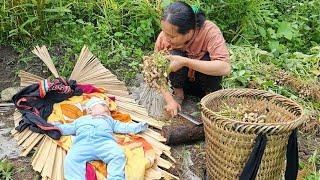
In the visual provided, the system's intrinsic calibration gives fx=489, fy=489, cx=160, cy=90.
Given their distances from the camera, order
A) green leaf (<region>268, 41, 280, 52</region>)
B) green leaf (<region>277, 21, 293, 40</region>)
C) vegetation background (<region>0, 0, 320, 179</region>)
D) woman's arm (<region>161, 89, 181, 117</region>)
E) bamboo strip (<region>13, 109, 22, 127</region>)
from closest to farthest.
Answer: bamboo strip (<region>13, 109, 22, 127</region>)
woman's arm (<region>161, 89, 181, 117</region>)
vegetation background (<region>0, 0, 320, 179</region>)
green leaf (<region>268, 41, 280, 52</region>)
green leaf (<region>277, 21, 293, 40</region>)

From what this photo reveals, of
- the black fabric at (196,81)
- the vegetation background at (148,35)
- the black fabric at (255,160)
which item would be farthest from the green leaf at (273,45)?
the black fabric at (255,160)

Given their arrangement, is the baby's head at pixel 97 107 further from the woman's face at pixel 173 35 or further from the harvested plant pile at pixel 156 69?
the woman's face at pixel 173 35

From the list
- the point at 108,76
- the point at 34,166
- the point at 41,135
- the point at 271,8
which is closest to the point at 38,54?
the point at 108,76

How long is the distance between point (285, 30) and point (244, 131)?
2.82m

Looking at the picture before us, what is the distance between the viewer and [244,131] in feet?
8.52

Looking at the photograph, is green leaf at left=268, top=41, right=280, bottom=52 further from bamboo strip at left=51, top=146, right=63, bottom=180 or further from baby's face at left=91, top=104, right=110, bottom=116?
bamboo strip at left=51, top=146, right=63, bottom=180

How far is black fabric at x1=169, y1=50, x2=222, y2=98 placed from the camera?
3.62 m

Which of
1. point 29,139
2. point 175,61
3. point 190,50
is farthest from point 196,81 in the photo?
point 29,139

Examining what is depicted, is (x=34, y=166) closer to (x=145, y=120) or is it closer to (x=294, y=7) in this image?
(x=145, y=120)

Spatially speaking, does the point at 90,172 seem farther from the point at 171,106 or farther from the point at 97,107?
the point at 171,106

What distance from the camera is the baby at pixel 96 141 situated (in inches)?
111

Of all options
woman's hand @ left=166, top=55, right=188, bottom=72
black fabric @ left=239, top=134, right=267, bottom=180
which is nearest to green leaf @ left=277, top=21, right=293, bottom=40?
woman's hand @ left=166, top=55, right=188, bottom=72

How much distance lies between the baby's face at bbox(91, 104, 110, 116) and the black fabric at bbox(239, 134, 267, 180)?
1.09 m

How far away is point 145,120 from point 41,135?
75 cm
